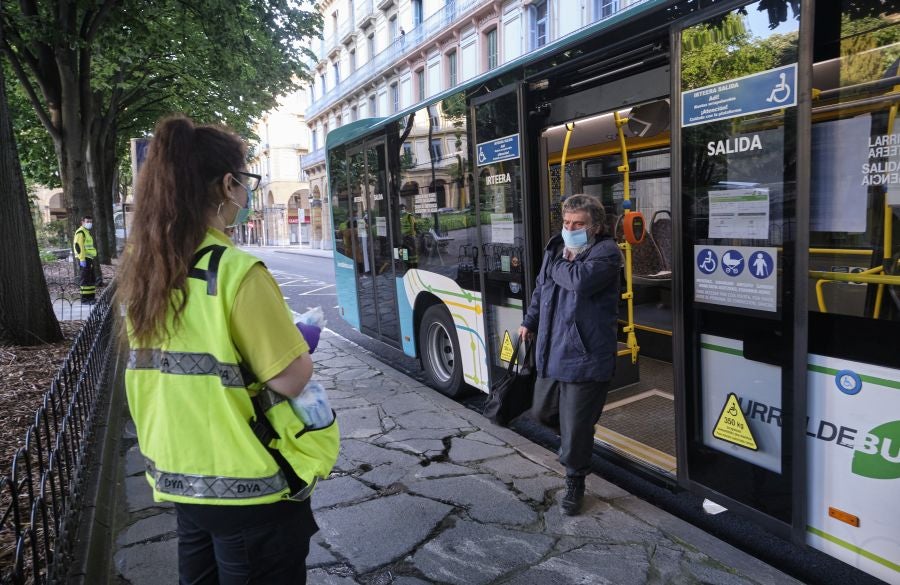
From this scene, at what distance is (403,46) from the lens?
3306cm

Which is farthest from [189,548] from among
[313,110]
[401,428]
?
[313,110]

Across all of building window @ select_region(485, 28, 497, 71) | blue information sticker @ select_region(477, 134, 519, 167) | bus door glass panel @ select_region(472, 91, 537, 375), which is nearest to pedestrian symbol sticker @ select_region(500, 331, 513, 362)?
bus door glass panel @ select_region(472, 91, 537, 375)

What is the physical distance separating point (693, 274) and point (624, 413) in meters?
2.10

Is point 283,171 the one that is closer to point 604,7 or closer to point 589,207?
point 604,7

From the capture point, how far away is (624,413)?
493cm

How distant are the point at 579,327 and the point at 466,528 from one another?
4.33 feet

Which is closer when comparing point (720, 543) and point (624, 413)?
point (720, 543)

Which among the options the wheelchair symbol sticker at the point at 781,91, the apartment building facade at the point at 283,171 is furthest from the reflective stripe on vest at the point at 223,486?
the apartment building facade at the point at 283,171

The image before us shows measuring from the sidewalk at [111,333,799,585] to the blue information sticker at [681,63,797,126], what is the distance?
7.20 feet

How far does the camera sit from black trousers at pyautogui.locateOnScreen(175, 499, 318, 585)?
1.64 metres

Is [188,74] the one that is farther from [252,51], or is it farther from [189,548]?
[189,548]

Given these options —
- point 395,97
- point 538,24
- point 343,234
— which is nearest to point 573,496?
point 343,234

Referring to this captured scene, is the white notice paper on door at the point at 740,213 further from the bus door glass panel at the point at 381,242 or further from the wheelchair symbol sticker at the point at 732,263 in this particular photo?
the bus door glass panel at the point at 381,242

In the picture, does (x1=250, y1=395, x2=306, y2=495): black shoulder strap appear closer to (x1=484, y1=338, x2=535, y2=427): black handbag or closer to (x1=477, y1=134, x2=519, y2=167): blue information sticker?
(x1=484, y1=338, x2=535, y2=427): black handbag
